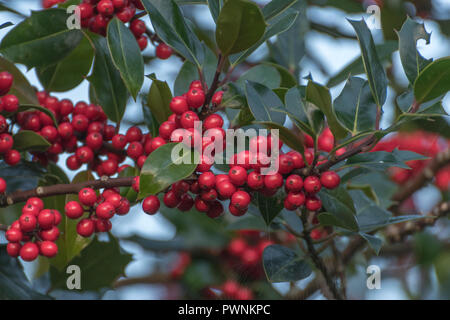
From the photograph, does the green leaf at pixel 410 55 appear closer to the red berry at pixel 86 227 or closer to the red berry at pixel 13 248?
the red berry at pixel 86 227

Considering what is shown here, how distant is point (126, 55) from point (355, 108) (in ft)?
1.50

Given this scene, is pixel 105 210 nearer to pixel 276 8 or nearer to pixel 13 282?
pixel 13 282

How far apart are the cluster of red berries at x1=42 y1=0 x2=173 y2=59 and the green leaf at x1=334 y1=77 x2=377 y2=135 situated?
1.65 feet

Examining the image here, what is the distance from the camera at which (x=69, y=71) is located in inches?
53.3

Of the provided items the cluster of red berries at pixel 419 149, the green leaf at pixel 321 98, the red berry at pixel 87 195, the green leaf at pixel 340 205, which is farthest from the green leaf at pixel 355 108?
the cluster of red berries at pixel 419 149

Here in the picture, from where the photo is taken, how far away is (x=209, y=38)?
1896 millimetres

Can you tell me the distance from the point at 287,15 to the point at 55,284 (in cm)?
100

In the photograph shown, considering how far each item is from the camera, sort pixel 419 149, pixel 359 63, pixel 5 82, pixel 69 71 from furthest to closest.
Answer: pixel 419 149
pixel 359 63
pixel 69 71
pixel 5 82

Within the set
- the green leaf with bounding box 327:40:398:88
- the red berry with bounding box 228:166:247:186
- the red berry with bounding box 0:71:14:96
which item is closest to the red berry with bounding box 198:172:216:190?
the red berry with bounding box 228:166:247:186

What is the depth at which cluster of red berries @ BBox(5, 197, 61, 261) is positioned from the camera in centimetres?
102

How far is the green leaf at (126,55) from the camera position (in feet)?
3.37

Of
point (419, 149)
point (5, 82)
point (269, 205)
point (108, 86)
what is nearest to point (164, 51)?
point (108, 86)

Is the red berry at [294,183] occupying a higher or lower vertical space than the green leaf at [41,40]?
lower

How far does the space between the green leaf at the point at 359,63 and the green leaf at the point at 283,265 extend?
0.55m
